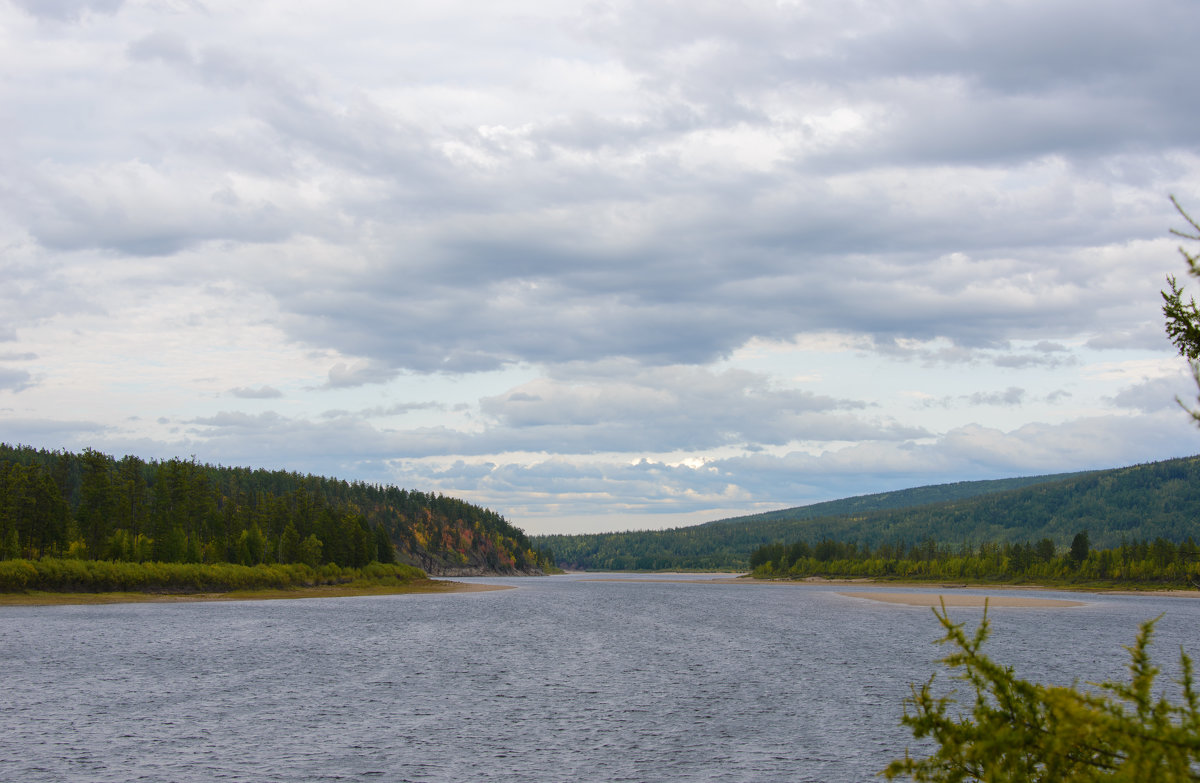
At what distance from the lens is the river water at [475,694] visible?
35.9 meters

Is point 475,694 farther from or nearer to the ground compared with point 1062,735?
nearer to the ground

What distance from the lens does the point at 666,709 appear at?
4834cm

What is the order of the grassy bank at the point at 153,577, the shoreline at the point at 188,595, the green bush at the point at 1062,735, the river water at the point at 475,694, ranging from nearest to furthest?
the green bush at the point at 1062,735 → the river water at the point at 475,694 → the shoreline at the point at 188,595 → the grassy bank at the point at 153,577

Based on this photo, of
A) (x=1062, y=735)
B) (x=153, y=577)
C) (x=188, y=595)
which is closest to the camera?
(x=1062, y=735)

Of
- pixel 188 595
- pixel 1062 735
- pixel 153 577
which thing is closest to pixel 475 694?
pixel 1062 735

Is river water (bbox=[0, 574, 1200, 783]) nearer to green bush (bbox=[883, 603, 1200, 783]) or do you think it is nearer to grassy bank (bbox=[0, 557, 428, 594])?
green bush (bbox=[883, 603, 1200, 783])

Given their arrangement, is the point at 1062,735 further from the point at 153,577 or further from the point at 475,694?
the point at 153,577

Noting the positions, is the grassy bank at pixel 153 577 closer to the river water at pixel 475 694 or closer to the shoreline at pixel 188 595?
the shoreline at pixel 188 595

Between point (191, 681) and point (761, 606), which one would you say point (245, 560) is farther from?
point (191, 681)

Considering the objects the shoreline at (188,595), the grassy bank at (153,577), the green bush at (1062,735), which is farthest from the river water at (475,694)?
the grassy bank at (153,577)

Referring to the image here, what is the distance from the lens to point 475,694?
176 ft

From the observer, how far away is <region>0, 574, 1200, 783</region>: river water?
35.9 metres

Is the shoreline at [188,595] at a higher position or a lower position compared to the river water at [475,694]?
lower

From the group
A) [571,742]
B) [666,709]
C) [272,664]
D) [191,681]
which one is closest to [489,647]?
[272,664]
